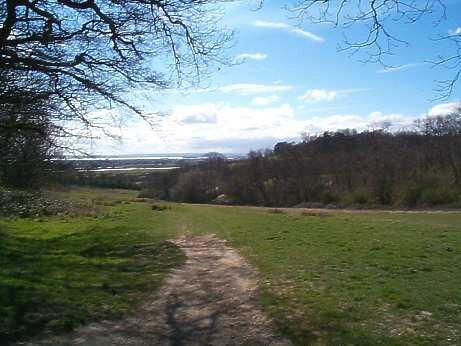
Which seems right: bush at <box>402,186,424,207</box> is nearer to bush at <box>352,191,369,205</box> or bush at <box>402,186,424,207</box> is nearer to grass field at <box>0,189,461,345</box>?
bush at <box>352,191,369,205</box>

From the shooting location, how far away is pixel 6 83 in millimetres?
13703

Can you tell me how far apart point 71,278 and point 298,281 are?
464cm

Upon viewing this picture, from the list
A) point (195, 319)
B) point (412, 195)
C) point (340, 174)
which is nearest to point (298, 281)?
point (195, 319)

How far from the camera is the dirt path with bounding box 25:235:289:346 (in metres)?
7.19

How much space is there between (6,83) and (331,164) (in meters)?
59.0

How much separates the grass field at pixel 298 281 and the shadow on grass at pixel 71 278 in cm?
2

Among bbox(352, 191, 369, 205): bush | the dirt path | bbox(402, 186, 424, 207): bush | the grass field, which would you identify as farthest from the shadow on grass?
bbox(352, 191, 369, 205): bush

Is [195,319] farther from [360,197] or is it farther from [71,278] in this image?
[360,197]

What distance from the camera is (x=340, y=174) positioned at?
218 feet

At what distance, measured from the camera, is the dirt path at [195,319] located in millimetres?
7188

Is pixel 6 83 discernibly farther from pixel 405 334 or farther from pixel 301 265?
pixel 405 334

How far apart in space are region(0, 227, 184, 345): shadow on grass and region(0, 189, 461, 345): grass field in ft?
0.07

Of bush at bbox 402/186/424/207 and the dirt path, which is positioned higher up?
the dirt path

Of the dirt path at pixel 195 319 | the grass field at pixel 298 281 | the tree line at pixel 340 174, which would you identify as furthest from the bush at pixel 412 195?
the dirt path at pixel 195 319
